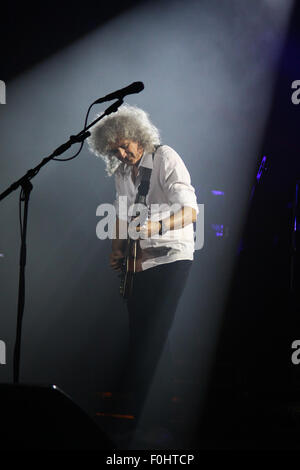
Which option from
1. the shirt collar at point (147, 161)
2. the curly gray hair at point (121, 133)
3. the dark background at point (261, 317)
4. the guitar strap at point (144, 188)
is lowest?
the dark background at point (261, 317)

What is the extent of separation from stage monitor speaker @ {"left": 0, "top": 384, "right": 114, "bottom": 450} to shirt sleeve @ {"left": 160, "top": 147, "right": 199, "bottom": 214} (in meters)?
1.40

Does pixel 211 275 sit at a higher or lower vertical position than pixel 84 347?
higher

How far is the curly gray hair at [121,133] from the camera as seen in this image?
2424 millimetres

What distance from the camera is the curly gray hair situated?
2.42m

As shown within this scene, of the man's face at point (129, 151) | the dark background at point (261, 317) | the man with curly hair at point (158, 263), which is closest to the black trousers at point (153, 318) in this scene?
the man with curly hair at point (158, 263)

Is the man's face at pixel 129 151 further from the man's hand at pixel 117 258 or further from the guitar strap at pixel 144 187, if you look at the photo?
the man's hand at pixel 117 258

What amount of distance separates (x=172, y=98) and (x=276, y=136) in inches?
35.5

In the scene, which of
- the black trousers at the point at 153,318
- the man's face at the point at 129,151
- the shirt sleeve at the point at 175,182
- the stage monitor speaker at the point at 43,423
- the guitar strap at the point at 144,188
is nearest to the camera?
the stage monitor speaker at the point at 43,423

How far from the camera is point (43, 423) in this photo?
87 cm

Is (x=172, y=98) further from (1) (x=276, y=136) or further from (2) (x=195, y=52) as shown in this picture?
(1) (x=276, y=136)

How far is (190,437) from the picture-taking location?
1811 mm

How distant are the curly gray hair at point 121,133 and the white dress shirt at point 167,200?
0.14 metres
